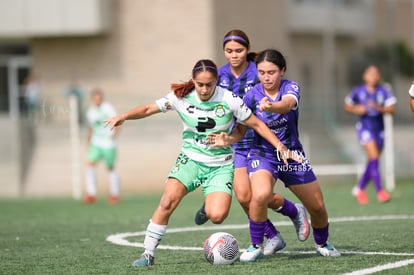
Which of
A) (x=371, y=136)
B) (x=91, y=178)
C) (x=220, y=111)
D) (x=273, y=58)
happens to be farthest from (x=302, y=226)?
(x=91, y=178)

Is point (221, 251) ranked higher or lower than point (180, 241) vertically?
higher

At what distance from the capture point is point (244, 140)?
9.63m

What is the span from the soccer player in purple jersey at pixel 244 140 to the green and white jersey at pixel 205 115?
29cm

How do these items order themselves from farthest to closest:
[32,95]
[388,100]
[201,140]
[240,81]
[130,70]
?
[130,70] → [32,95] → [388,100] → [240,81] → [201,140]

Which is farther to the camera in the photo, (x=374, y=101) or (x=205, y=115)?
(x=374, y=101)

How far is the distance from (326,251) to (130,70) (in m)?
22.4

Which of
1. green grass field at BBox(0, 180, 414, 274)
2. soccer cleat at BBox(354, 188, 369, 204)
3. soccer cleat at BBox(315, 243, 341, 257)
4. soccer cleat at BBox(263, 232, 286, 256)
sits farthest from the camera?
soccer cleat at BBox(354, 188, 369, 204)

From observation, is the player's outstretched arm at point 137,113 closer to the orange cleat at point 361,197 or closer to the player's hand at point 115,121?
the player's hand at point 115,121

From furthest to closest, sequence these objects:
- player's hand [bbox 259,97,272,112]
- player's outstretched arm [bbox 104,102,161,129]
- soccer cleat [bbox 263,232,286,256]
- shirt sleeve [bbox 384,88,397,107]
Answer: shirt sleeve [bbox 384,88,397,107] → soccer cleat [bbox 263,232,286,256] → player's outstretched arm [bbox 104,102,161,129] → player's hand [bbox 259,97,272,112]

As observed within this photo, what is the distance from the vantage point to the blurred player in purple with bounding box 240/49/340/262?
9.07m

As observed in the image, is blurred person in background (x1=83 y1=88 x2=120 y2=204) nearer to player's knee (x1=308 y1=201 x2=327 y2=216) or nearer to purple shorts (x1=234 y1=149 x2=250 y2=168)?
purple shorts (x1=234 y1=149 x2=250 y2=168)

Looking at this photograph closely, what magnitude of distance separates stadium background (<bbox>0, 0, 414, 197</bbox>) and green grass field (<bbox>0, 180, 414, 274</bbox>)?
986 centimetres

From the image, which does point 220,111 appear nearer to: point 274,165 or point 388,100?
point 274,165

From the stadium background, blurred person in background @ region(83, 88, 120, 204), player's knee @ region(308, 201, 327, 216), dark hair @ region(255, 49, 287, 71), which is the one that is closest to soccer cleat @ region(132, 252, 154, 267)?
player's knee @ region(308, 201, 327, 216)
